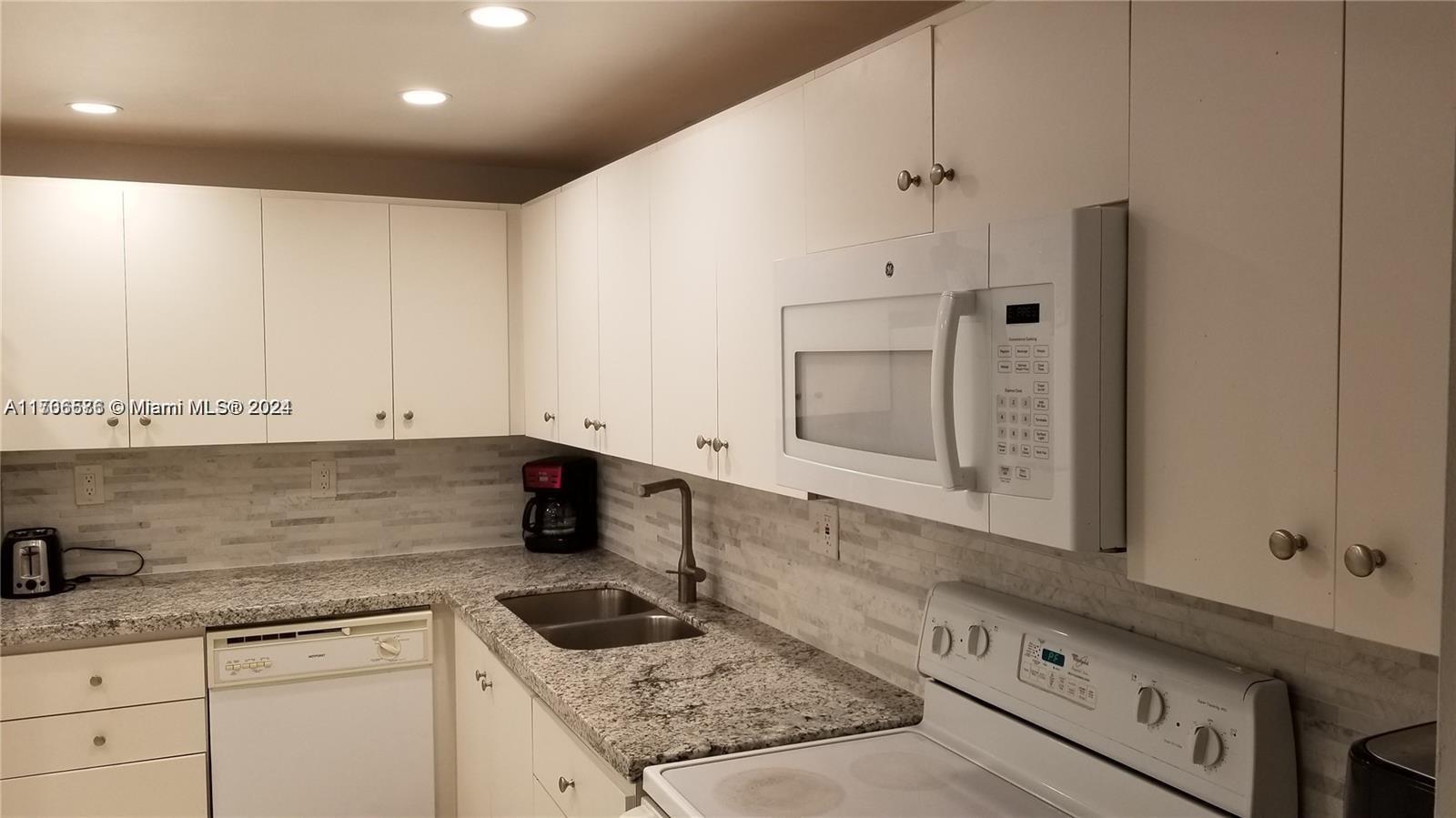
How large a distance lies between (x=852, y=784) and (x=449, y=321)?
2275mm

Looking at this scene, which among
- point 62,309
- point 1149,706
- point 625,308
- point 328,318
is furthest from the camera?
point 328,318

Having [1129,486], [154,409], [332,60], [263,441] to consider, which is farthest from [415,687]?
[1129,486]

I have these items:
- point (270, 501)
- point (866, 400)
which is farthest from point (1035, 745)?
point (270, 501)

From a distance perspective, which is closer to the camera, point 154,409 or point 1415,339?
point 1415,339

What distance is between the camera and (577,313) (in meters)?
3.03

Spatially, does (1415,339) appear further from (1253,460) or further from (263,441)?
(263,441)

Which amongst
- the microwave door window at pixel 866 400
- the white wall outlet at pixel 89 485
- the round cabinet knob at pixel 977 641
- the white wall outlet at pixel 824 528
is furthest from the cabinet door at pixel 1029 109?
the white wall outlet at pixel 89 485

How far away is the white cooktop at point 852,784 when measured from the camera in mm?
1597

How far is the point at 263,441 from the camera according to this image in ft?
10.6

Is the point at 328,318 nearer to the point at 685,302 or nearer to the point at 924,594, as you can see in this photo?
the point at 685,302

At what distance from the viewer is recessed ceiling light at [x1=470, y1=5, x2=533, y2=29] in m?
2.05

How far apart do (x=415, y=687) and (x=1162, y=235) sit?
8.75 ft

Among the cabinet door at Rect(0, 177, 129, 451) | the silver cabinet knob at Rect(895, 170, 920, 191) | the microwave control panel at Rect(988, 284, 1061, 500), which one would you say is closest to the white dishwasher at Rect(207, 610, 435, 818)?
the cabinet door at Rect(0, 177, 129, 451)

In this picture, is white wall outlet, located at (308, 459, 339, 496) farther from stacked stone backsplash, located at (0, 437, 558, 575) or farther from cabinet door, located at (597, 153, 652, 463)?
cabinet door, located at (597, 153, 652, 463)
